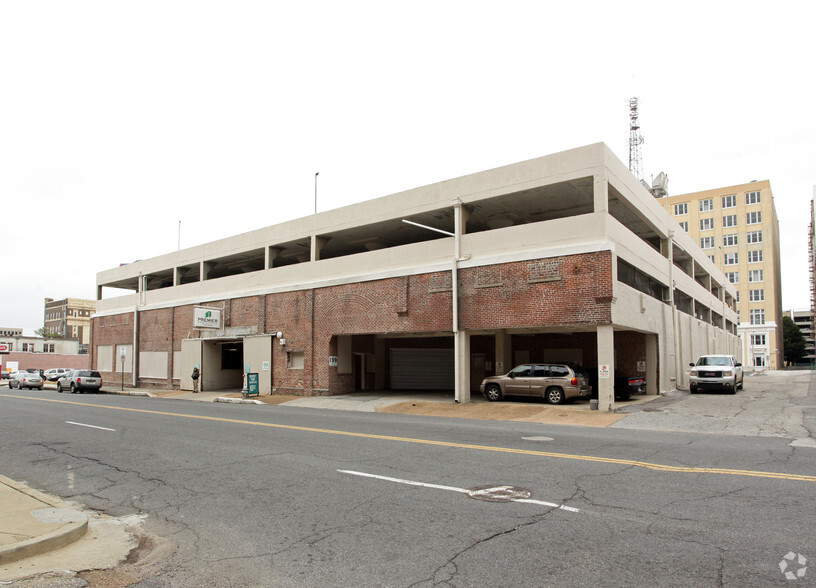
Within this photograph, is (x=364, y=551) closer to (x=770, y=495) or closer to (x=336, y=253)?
(x=770, y=495)

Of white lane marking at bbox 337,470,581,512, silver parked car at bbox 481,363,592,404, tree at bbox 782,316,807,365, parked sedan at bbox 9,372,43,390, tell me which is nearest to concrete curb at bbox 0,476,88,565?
white lane marking at bbox 337,470,581,512

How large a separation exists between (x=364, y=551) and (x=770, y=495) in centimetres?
526

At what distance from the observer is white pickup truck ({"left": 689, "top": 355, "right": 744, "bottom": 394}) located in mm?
24953

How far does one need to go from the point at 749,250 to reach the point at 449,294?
2887 inches

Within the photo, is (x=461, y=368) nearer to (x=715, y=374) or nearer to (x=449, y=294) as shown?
(x=449, y=294)

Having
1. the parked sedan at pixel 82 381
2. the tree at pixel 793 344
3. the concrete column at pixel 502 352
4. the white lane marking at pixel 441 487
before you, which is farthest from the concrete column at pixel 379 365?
the tree at pixel 793 344

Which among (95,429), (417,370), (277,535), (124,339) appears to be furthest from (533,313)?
(124,339)

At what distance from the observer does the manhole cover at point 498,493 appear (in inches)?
277

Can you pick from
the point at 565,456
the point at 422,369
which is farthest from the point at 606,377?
the point at 422,369

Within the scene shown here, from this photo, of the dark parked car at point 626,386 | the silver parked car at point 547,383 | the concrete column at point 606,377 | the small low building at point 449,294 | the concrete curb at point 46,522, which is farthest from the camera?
the dark parked car at point 626,386

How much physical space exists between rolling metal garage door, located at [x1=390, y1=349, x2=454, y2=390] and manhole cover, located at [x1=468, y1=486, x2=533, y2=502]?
21958 millimetres

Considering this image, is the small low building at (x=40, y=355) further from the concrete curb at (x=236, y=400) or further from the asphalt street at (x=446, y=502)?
the asphalt street at (x=446, y=502)

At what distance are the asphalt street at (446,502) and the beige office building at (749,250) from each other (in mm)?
76506

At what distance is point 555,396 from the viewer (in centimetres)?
2039
